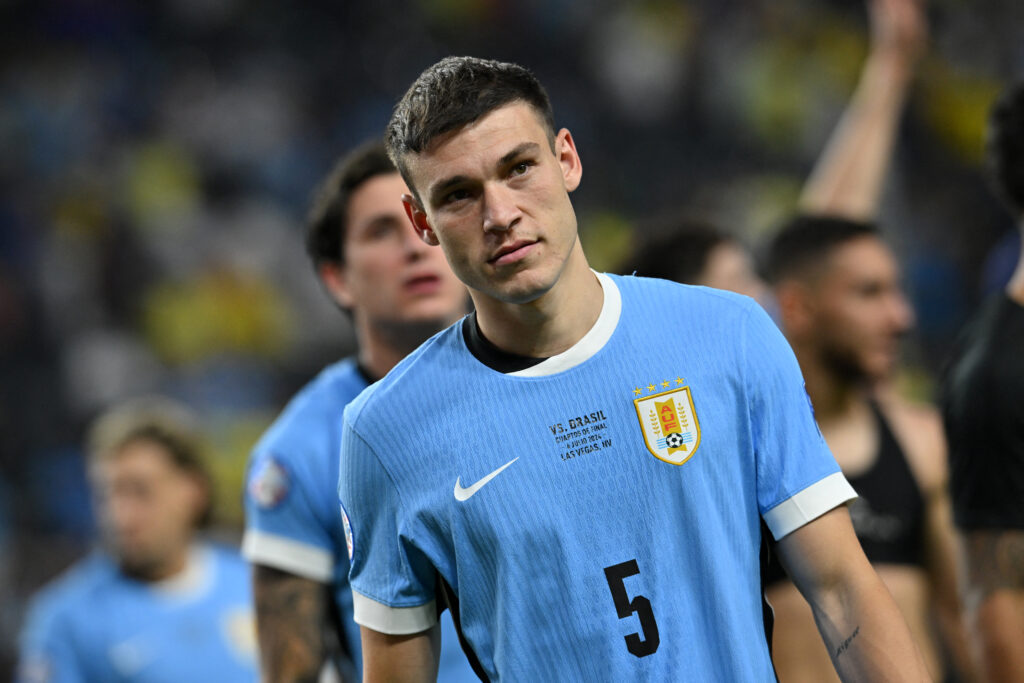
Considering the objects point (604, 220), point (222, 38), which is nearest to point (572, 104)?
point (604, 220)

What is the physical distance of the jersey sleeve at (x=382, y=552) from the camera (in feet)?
8.04

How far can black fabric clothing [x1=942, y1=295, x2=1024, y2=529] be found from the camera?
134 inches

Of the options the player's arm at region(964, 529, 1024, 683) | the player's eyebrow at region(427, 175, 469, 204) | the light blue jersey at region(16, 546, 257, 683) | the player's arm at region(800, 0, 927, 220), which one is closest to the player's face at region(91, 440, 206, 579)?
the light blue jersey at region(16, 546, 257, 683)

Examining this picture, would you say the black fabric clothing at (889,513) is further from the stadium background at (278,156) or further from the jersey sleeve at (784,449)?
the stadium background at (278,156)

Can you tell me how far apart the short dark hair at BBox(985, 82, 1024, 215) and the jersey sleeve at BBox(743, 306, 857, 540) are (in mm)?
1789

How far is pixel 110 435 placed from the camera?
6.73 metres

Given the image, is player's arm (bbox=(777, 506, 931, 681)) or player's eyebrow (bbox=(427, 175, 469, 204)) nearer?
player's arm (bbox=(777, 506, 931, 681))

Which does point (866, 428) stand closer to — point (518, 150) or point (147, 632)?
point (518, 150)

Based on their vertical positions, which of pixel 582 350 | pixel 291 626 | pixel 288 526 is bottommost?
pixel 291 626

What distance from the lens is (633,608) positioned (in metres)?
2.29

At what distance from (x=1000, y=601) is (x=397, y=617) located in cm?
182

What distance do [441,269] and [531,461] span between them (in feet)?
4.34

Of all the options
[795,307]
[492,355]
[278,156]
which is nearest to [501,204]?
[492,355]

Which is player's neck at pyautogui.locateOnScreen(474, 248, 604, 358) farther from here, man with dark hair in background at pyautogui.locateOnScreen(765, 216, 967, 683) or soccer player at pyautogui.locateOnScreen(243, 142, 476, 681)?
man with dark hair in background at pyautogui.locateOnScreen(765, 216, 967, 683)
